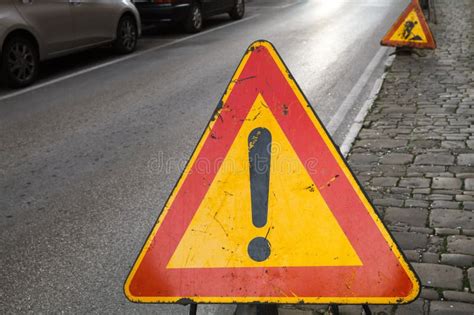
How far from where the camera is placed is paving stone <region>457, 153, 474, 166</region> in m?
5.25

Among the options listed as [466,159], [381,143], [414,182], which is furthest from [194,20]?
[414,182]

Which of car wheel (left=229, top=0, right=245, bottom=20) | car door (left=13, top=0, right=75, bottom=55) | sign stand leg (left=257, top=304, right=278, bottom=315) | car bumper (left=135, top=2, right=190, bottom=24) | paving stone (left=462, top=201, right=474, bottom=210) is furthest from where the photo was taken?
car wheel (left=229, top=0, right=245, bottom=20)

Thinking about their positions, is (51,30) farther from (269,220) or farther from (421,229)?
(269,220)

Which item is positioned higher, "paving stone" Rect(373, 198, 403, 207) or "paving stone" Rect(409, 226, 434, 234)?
"paving stone" Rect(409, 226, 434, 234)

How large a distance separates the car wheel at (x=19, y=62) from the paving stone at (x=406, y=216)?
6.95 meters

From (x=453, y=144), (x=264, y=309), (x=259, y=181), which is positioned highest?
(x=259, y=181)

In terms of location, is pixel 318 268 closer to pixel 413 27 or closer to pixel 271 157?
pixel 271 157

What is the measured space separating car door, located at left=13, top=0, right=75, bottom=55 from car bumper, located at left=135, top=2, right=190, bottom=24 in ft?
14.3

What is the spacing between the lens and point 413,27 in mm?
10133

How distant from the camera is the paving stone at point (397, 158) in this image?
5.38m

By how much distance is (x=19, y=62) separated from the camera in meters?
9.42

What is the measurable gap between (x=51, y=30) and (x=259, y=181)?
8.80m

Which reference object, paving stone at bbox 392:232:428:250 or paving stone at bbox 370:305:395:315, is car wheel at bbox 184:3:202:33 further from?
paving stone at bbox 370:305:395:315

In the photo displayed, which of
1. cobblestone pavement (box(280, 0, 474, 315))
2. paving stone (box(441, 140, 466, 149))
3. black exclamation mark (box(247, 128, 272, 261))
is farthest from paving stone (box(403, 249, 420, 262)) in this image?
paving stone (box(441, 140, 466, 149))
